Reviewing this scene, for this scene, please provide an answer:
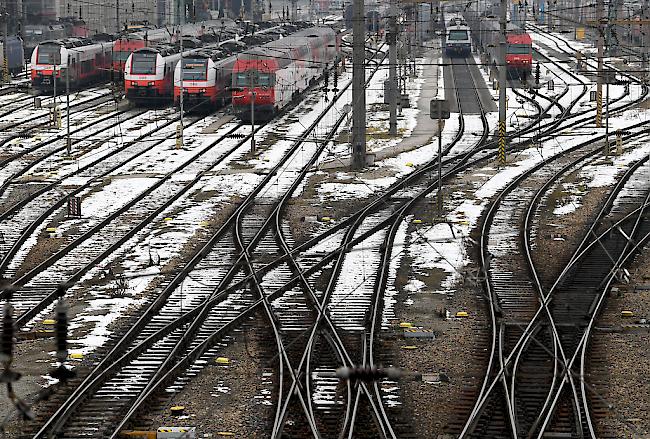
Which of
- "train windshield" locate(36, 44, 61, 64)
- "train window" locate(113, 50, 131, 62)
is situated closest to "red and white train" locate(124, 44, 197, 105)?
"train windshield" locate(36, 44, 61, 64)

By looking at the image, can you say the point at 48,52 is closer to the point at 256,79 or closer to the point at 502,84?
the point at 256,79

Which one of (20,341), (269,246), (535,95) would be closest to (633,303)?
Result: (269,246)

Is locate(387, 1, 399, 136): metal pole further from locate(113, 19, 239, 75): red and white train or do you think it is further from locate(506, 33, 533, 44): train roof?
locate(506, 33, 533, 44): train roof

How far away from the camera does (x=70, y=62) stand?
50.0 metres

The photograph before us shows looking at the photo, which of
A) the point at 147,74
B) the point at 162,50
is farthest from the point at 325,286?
the point at 162,50

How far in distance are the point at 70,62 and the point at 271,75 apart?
11617 mm

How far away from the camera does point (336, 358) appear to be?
52.7 feet

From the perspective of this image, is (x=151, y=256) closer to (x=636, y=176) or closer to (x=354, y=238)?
(x=354, y=238)

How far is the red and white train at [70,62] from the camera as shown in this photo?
49.2 meters

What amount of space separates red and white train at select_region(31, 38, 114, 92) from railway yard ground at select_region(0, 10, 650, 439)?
11.1 m

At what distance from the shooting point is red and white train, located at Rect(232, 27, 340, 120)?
41.9 metres

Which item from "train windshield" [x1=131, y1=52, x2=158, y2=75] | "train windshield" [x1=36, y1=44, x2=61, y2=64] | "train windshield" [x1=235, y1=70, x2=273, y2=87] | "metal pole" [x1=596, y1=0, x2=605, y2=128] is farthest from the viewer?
"train windshield" [x1=36, y1=44, x2=61, y2=64]

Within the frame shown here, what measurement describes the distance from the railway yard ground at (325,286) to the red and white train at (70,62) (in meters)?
11.1

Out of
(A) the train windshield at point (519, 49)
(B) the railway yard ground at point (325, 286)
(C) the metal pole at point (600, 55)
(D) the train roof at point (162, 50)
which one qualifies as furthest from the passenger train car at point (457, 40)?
(B) the railway yard ground at point (325, 286)
